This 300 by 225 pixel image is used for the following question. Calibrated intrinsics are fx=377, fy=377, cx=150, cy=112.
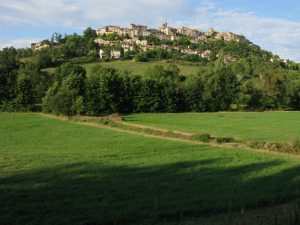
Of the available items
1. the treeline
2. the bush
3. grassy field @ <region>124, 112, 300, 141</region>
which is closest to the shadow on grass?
the bush

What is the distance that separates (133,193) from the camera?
13.9 meters

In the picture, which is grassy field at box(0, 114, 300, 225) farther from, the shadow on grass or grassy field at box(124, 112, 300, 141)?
grassy field at box(124, 112, 300, 141)

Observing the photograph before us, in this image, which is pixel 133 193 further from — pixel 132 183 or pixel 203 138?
pixel 203 138

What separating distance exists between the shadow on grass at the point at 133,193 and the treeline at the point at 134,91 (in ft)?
142

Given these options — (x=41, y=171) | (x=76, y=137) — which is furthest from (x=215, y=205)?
(x=76, y=137)

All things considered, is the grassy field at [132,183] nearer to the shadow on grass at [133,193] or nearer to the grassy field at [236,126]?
the shadow on grass at [133,193]

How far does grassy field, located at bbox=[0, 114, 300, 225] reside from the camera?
11344 millimetres

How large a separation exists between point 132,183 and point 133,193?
5.30ft

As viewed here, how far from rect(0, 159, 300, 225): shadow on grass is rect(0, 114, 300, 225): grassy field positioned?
0.03m

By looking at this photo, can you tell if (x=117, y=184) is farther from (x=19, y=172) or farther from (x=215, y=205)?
(x=19, y=172)

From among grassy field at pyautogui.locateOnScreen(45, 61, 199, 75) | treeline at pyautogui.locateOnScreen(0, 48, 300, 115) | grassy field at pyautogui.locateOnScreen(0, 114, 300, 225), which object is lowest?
grassy field at pyautogui.locateOnScreen(0, 114, 300, 225)

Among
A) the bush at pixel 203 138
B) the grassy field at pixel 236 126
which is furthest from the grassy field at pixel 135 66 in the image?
the bush at pixel 203 138

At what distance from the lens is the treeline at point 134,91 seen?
214 feet

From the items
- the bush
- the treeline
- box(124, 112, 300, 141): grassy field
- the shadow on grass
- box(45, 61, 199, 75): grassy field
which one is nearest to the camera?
the shadow on grass
